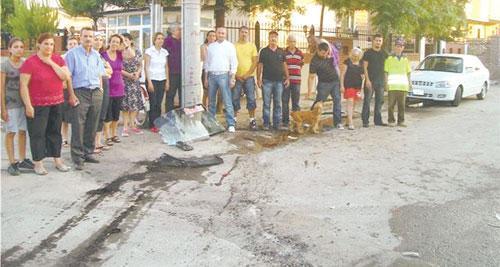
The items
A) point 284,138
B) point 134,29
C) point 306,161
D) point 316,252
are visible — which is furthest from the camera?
point 134,29

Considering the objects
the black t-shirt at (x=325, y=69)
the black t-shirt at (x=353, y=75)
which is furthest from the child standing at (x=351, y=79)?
the black t-shirt at (x=325, y=69)

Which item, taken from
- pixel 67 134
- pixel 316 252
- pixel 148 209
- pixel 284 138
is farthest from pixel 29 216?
pixel 284 138

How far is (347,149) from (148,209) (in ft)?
14.1

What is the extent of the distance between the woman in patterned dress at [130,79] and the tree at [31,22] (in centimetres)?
1223

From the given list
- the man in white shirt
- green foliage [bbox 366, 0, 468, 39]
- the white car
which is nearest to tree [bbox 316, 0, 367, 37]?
green foliage [bbox 366, 0, 468, 39]

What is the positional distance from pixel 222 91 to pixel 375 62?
332 centimetres

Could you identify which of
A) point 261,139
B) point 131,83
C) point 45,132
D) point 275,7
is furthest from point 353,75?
point 45,132

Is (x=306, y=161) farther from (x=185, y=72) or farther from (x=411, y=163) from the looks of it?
(x=185, y=72)

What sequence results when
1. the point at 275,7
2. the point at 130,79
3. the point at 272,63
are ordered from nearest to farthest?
the point at 130,79
the point at 272,63
the point at 275,7

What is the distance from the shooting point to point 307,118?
34.3 feet

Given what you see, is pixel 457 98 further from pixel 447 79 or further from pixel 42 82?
pixel 42 82

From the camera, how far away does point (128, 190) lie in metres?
6.60

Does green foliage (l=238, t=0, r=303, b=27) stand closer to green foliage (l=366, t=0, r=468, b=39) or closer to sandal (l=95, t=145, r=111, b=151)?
green foliage (l=366, t=0, r=468, b=39)

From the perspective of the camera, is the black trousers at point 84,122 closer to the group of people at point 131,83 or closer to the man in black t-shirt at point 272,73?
the group of people at point 131,83
